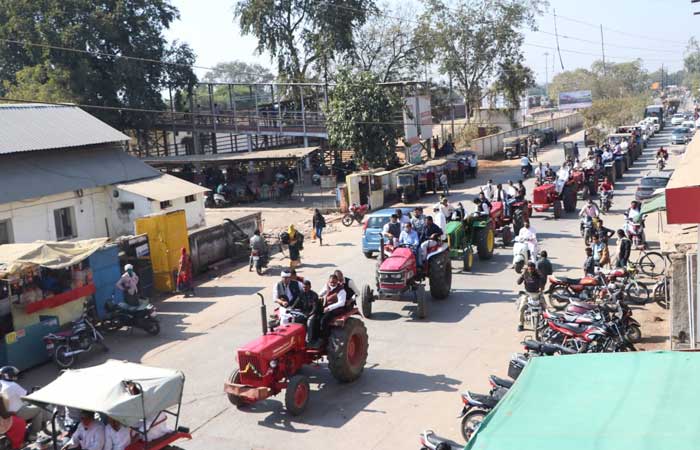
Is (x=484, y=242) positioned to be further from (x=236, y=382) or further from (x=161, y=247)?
(x=236, y=382)

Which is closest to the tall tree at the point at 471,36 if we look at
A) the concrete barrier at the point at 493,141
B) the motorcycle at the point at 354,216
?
the concrete barrier at the point at 493,141

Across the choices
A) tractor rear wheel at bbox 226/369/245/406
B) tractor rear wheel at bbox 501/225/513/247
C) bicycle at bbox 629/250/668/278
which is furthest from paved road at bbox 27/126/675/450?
bicycle at bbox 629/250/668/278

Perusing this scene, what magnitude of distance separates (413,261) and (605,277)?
3822 millimetres

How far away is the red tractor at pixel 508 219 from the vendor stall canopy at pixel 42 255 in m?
11.2

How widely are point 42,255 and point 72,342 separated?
1820mm

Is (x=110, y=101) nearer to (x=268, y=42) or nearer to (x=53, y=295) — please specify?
(x=268, y=42)

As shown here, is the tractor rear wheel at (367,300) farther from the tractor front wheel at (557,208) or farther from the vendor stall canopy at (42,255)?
the tractor front wheel at (557,208)

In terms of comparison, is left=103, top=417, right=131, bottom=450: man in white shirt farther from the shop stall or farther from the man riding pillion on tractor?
the man riding pillion on tractor

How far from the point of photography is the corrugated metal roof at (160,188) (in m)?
25.3

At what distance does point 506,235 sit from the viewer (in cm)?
2120

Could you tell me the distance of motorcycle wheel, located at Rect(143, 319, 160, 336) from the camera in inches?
600

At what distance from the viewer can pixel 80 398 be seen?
25.9 ft

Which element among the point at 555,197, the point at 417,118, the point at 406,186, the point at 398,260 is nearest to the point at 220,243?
the point at 398,260

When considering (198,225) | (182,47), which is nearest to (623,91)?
(182,47)
